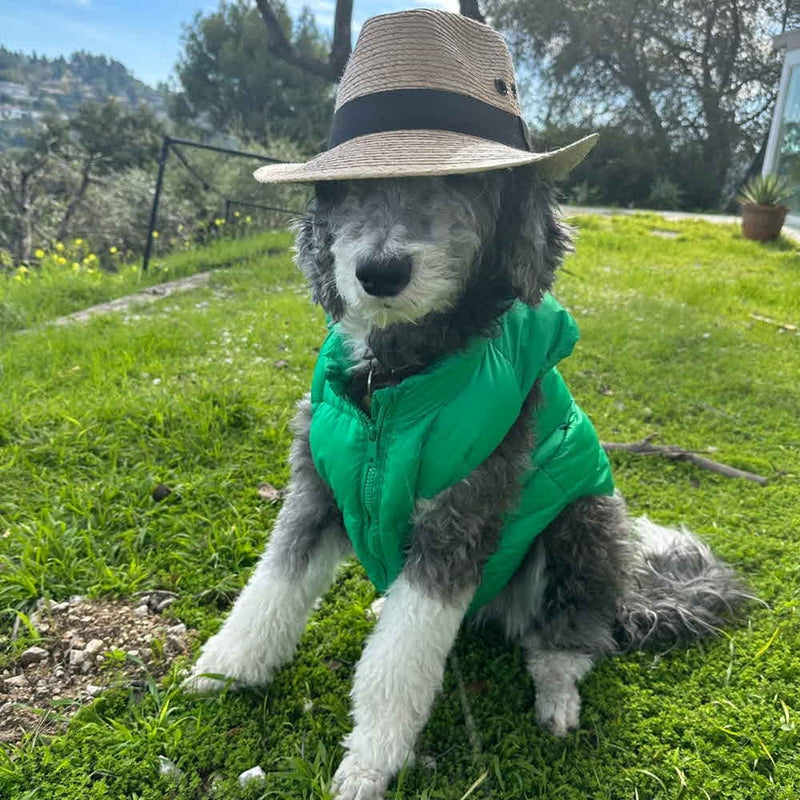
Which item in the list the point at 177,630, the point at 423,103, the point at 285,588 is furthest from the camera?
the point at 177,630

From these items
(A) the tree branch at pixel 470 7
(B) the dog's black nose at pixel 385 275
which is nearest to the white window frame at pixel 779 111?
(A) the tree branch at pixel 470 7

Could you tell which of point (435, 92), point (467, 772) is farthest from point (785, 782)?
point (435, 92)

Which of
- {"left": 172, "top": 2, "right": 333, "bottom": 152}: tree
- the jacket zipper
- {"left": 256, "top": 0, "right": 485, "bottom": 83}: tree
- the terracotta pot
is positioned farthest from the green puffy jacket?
{"left": 172, "top": 2, "right": 333, "bottom": 152}: tree

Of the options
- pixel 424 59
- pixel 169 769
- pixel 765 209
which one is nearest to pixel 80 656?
pixel 169 769

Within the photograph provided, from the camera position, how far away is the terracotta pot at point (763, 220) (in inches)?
488

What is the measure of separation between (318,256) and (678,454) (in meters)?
2.81

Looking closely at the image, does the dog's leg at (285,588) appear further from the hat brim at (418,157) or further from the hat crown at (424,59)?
the hat crown at (424,59)

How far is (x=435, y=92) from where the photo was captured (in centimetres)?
199

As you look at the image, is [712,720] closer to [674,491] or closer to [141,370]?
[674,491]

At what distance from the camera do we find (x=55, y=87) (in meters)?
28.6

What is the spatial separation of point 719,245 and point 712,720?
37.5 ft

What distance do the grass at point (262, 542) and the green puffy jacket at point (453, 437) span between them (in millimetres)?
550

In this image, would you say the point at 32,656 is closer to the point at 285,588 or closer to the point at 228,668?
the point at 228,668

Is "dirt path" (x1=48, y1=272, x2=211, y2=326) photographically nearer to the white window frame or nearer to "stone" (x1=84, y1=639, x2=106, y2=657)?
"stone" (x1=84, y1=639, x2=106, y2=657)
